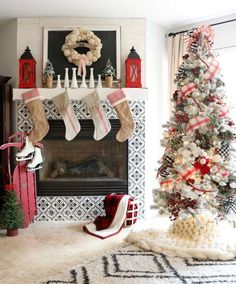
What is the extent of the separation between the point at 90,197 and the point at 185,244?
1.40 meters

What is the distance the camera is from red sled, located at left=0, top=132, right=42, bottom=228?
349 cm

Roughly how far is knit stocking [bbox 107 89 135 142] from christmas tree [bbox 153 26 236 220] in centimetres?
73

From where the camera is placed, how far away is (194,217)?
2914mm

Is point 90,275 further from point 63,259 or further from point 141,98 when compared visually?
point 141,98

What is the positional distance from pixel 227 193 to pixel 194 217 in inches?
13.8

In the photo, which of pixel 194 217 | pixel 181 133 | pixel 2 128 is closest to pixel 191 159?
pixel 181 133

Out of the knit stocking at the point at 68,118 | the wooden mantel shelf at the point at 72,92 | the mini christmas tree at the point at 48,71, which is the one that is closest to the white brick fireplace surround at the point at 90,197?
the wooden mantel shelf at the point at 72,92

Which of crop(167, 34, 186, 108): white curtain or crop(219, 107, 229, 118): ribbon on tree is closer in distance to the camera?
→ crop(219, 107, 229, 118): ribbon on tree

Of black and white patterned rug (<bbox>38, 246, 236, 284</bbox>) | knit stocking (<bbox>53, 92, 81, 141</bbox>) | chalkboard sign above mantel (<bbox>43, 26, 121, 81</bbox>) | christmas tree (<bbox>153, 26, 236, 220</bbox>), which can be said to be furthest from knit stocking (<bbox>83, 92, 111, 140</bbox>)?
black and white patterned rug (<bbox>38, 246, 236, 284</bbox>)

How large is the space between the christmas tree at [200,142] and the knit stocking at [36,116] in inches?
57.3

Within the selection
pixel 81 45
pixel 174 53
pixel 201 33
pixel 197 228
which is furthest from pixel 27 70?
pixel 197 228

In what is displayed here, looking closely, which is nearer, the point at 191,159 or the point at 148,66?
the point at 191,159

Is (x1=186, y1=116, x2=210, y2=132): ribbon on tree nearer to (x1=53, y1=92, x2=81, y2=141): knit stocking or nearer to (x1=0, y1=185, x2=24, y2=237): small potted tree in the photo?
(x1=53, y1=92, x2=81, y2=141): knit stocking

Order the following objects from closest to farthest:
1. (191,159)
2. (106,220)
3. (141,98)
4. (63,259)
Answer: (63,259), (191,159), (106,220), (141,98)
